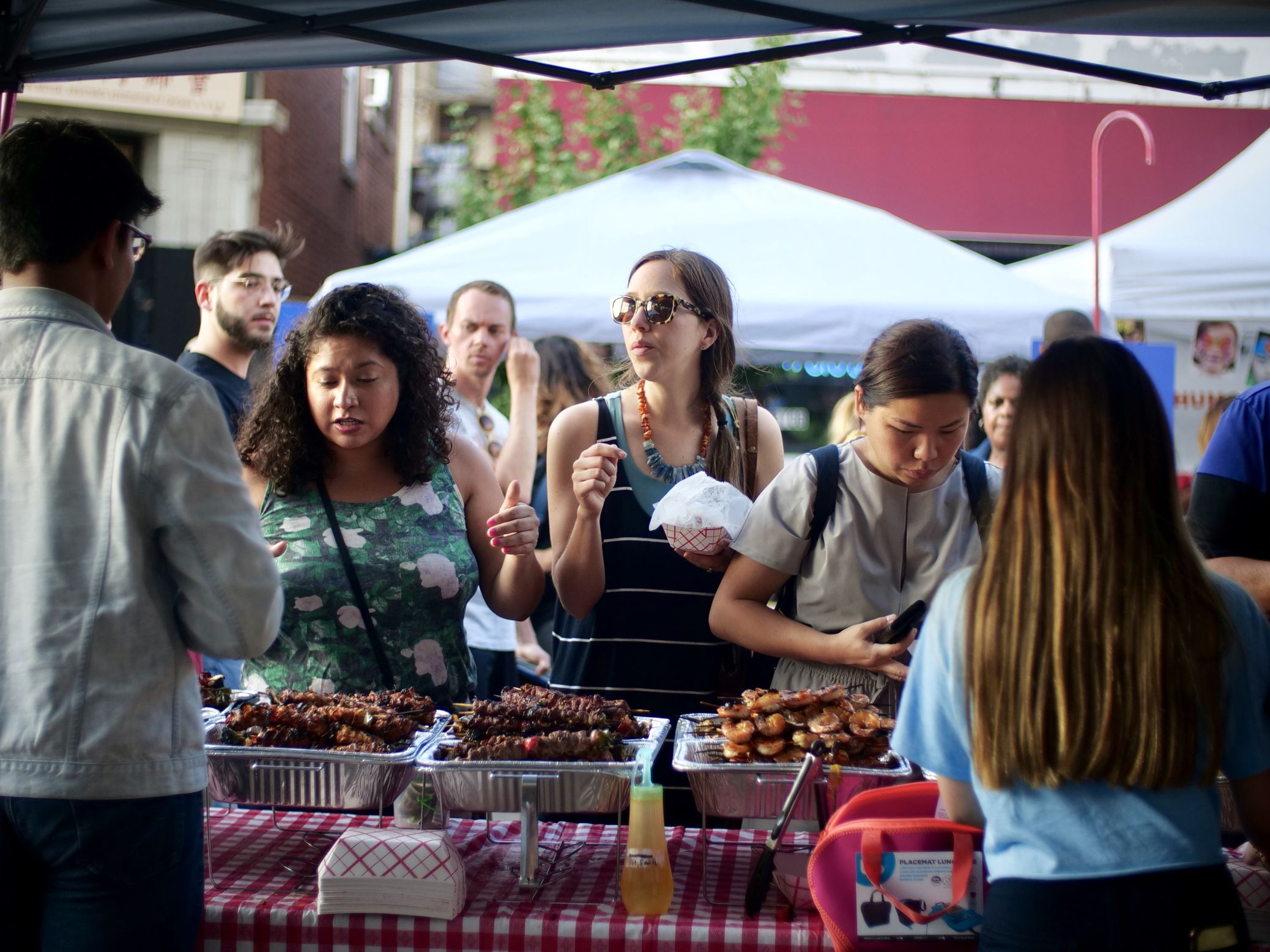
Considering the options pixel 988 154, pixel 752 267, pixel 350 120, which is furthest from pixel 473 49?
pixel 350 120

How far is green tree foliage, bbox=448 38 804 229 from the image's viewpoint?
11836 mm

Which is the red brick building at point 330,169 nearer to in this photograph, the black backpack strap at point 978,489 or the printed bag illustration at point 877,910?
the black backpack strap at point 978,489

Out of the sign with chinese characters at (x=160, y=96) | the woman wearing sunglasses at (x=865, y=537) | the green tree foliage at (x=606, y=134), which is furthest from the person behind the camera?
the green tree foliage at (x=606, y=134)

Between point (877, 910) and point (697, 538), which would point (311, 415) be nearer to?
point (697, 538)

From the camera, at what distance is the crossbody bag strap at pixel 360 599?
2541mm

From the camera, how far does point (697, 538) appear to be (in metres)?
2.53

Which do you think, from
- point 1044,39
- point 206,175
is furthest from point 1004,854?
point 1044,39

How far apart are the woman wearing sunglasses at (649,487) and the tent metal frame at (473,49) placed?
24.2 inches

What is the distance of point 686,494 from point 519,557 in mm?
457

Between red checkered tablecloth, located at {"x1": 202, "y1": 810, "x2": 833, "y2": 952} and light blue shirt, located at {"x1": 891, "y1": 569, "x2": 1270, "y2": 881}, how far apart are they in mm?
446

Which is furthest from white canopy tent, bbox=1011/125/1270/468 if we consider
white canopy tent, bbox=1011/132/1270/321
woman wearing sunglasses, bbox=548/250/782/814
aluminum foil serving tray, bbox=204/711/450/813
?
aluminum foil serving tray, bbox=204/711/450/813

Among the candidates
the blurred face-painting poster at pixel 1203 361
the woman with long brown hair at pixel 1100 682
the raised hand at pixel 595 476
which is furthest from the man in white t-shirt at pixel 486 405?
the blurred face-painting poster at pixel 1203 361

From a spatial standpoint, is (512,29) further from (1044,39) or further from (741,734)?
(1044,39)

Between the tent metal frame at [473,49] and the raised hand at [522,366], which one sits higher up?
the tent metal frame at [473,49]
